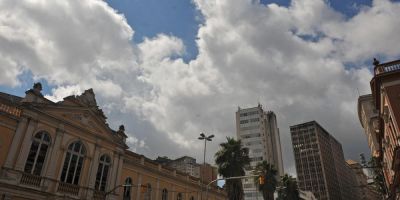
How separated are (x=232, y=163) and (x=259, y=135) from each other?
84.9 m

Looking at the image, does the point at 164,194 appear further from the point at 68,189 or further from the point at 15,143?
the point at 15,143

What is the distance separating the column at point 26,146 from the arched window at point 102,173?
7.24m

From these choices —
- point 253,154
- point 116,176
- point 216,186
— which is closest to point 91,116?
point 116,176

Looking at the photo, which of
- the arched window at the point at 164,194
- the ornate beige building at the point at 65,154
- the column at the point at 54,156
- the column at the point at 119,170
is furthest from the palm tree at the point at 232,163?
the column at the point at 54,156

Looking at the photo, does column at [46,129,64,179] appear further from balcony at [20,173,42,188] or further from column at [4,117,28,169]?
column at [4,117,28,169]

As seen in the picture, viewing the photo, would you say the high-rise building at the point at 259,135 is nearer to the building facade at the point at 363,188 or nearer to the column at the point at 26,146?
the building facade at the point at 363,188

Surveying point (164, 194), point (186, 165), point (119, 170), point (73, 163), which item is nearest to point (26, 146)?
point (73, 163)

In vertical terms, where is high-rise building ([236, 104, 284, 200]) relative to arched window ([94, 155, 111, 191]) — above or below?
above

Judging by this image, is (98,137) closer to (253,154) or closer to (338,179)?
(253,154)

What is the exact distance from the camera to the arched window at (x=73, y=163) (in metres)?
26.2

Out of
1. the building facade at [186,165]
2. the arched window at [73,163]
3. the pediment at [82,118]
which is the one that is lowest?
the arched window at [73,163]

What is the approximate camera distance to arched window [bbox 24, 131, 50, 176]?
23.8 meters

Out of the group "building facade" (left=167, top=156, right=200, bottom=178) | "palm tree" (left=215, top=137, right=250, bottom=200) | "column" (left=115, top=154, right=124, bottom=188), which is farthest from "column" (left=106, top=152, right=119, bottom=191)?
"building facade" (left=167, top=156, right=200, bottom=178)

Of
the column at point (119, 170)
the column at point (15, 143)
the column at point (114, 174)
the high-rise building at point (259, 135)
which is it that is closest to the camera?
the column at point (15, 143)
